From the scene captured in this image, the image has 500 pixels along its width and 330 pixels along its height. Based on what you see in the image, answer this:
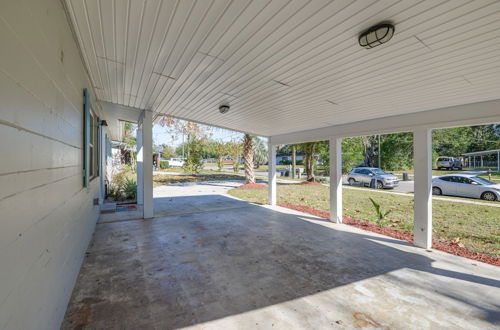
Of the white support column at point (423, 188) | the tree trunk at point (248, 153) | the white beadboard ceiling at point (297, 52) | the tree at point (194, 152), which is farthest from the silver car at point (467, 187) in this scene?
the tree at point (194, 152)

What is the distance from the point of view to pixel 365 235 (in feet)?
16.0

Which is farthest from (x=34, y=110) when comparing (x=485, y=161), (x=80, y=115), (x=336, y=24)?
(x=485, y=161)

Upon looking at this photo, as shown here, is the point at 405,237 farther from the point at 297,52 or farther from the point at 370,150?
the point at 370,150

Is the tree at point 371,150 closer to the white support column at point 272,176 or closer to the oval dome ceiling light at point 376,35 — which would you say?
the white support column at point 272,176

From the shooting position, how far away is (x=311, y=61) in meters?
2.79

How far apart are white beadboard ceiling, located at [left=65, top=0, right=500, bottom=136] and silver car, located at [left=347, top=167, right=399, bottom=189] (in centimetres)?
971

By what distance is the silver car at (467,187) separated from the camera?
27.1 ft

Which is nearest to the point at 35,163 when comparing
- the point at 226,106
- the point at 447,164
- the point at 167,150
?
the point at 226,106

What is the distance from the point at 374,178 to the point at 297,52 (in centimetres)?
1251

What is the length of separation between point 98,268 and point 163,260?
887 millimetres

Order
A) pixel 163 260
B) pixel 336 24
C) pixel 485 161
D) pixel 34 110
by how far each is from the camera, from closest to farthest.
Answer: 1. pixel 34 110
2. pixel 336 24
3. pixel 163 260
4. pixel 485 161

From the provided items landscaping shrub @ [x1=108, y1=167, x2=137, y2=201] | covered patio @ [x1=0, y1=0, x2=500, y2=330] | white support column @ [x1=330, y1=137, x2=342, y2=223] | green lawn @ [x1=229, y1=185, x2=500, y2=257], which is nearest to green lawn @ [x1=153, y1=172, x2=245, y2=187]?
landscaping shrub @ [x1=108, y1=167, x2=137, y2=201]

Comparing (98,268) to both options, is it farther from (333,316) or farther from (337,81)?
(337,81)

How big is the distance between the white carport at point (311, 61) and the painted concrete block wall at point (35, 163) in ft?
2.57
